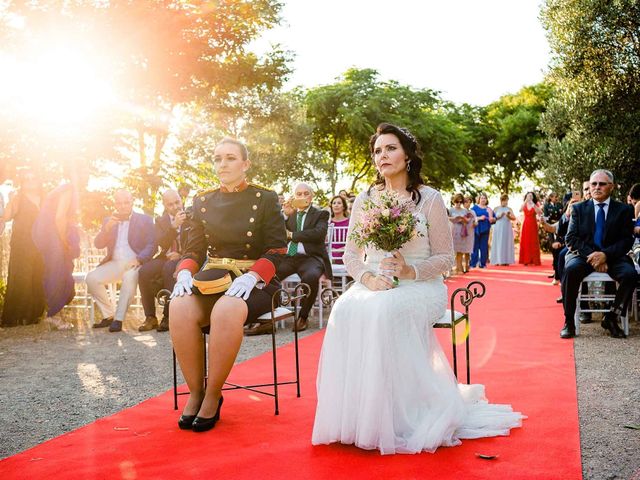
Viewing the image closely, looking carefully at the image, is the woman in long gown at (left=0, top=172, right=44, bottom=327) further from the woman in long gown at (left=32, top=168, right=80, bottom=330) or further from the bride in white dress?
the bride in white dress

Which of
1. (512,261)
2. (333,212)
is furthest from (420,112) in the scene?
(333,212)

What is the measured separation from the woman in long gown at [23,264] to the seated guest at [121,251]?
1.05m

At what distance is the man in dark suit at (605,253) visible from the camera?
24.8 ft

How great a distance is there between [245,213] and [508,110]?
4091 cm

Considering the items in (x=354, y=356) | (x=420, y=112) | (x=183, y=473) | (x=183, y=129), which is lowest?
(x=183, y=473)

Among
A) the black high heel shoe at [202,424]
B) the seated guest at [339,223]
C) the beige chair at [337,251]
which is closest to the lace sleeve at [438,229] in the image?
the black high heel shoe at [202,424]

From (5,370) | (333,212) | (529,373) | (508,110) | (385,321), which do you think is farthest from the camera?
(508,110)

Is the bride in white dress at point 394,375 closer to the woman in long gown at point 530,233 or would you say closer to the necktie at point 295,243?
the necktie at point 295,243

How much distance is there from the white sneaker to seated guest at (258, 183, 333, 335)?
2917mm

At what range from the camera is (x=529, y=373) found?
578 cm

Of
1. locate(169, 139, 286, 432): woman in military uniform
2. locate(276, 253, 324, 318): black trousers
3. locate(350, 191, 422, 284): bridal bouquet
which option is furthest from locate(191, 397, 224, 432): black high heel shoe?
locate(276, 253, 324, 318): black trousers

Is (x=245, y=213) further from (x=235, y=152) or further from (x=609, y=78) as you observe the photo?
(x=609, y=78)

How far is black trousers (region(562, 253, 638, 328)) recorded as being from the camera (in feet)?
24.7

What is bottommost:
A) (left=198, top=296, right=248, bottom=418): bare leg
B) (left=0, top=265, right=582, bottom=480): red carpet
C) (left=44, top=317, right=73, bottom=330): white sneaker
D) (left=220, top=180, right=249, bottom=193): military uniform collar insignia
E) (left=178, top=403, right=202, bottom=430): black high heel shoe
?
(left=0, top=265, right=582, bottom=480): red carpet
